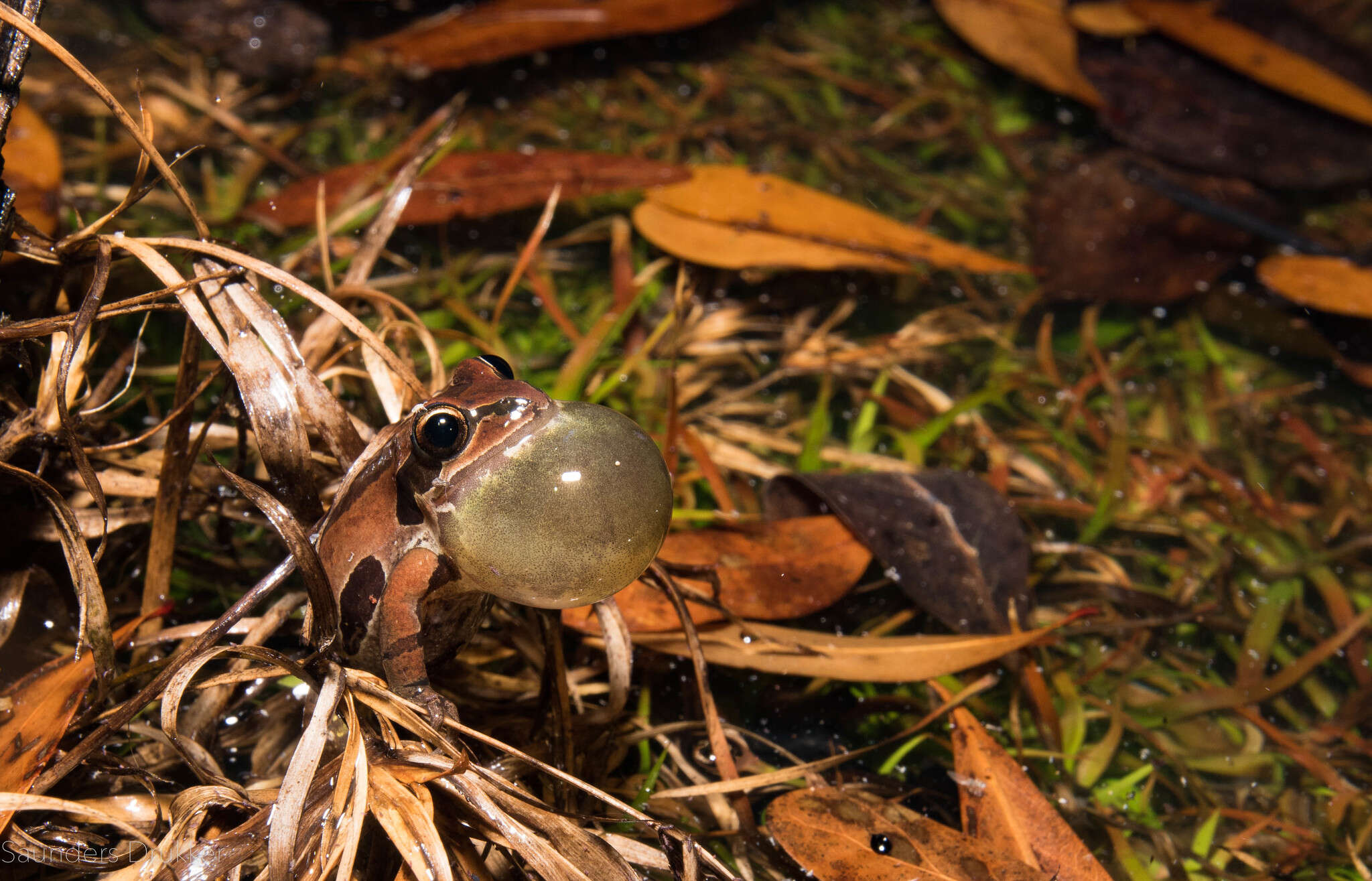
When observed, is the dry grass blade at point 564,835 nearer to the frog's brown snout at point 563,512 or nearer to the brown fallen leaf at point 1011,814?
the frog's brown snout at point 563,512

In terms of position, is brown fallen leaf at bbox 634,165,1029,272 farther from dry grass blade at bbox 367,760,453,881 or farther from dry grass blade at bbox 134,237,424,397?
dry grass blade at bbox 367,760,453,881

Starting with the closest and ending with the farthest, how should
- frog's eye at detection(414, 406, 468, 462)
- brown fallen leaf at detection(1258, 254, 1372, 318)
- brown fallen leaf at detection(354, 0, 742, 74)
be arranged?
frog's eye at detection(414, 406, 468, 462), brown fallen leaf at detection(1258, 254, 1372, 318), brown fallen leaf at detection(354, 0, 742, 74)

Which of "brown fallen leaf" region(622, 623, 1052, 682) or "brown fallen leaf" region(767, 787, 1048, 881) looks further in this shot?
"brown fallen leaf" region(622, 623, 1052, 682)

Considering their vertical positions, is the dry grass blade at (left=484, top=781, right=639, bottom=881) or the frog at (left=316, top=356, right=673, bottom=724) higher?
the frog at (left=316, top=356, right=673, bottom=724)

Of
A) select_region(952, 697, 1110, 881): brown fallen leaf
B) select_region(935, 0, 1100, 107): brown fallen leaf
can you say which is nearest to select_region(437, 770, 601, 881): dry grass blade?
select_region(952, 697, 1110, 881): brown fallen leaf

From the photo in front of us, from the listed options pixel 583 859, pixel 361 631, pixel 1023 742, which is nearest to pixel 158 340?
pixel 361 631

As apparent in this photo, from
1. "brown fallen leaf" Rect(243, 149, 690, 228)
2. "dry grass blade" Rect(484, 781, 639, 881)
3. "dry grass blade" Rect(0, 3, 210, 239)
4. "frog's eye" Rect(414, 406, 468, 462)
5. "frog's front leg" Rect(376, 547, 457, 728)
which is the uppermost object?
"dry grass blade" Rect(0, 3, 210, 239)

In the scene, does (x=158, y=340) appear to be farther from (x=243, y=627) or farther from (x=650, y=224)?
(x=650, y=224)

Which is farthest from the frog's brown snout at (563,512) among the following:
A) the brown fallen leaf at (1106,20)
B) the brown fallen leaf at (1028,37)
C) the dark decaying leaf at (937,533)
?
the brown fallen leaf at (1106,20)
